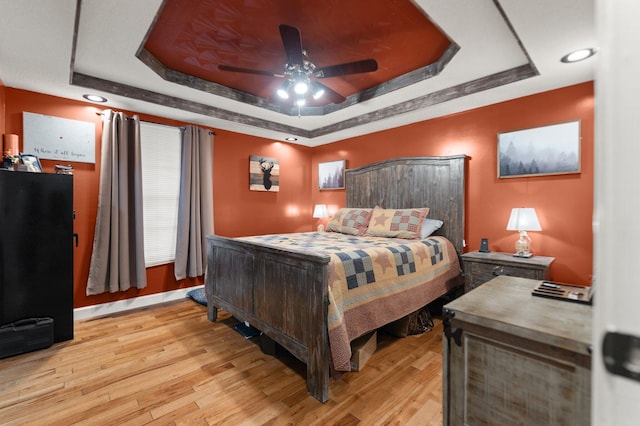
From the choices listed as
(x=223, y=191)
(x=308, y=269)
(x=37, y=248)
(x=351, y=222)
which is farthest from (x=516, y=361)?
(x=223, y=191)

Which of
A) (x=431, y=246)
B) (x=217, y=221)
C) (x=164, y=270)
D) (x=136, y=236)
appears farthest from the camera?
(x=217, y=221)

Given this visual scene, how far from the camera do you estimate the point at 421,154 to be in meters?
3.83

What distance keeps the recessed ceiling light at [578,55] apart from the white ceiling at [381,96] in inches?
2.1

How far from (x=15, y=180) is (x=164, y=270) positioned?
1.72 meters

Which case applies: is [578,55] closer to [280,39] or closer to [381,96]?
[381,96]

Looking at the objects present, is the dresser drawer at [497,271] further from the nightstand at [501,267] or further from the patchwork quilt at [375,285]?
the patchwork quilt at [375,285]

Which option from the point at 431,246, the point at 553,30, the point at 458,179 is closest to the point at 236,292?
the point at 431,246

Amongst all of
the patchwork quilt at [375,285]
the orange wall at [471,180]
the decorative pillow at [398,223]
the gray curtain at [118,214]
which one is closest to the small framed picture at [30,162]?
the orange wall at [471,180]

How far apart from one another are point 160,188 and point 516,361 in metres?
3.89

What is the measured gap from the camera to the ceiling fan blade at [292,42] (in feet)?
6.41

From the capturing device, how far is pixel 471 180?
3.38 meters

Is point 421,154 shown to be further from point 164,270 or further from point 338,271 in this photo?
point 164,270

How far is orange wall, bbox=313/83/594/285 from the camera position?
2.65m

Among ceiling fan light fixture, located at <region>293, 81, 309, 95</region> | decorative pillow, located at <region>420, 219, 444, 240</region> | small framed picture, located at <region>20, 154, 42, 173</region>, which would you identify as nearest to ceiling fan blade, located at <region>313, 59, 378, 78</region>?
ceiling fan light fixture, located at <region>293, 81, 309, 95</region>
